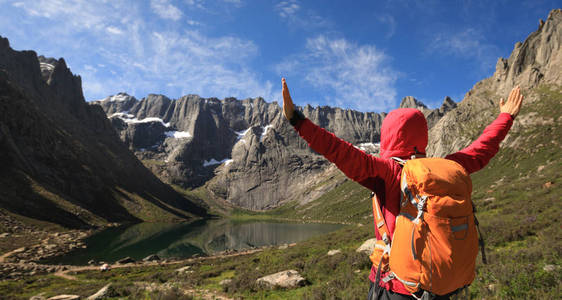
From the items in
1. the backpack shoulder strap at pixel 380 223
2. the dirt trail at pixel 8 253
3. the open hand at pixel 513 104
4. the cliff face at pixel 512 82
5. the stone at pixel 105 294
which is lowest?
the dirt trail at pixel 8 253

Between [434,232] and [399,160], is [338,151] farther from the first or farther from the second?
[434,232]

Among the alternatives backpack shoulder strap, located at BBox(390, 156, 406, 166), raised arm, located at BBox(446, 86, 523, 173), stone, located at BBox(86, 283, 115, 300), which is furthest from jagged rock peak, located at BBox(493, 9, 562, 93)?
stone, located at BBox(86, 283, 115, 300)

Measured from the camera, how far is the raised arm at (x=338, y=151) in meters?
2.61

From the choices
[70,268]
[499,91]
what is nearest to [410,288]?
[70,268]

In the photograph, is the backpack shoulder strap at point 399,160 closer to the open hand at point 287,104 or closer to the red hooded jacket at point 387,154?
the red hooded jacket at point 387,154

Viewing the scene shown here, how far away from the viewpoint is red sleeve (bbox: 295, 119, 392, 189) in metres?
2.61

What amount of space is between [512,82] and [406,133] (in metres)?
164

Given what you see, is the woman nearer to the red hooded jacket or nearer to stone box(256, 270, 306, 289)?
the red hooded jacket

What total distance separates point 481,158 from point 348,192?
20092cm

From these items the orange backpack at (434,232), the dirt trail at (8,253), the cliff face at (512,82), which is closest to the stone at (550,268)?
the orange backpack at (434,232)

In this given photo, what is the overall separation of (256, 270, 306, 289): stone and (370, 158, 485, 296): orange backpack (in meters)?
12.0

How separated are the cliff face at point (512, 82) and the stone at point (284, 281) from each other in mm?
120197

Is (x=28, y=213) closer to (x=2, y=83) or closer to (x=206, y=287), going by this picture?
(x=2, y=83)

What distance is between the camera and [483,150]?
3.64m
